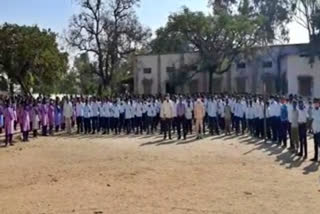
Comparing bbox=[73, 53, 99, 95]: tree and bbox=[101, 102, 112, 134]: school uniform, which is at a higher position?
bbox=[73, 53, 99, 95]: tree

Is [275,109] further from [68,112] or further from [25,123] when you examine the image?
[68,112]

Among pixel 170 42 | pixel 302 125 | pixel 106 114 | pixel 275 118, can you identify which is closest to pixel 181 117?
pixel 106 114

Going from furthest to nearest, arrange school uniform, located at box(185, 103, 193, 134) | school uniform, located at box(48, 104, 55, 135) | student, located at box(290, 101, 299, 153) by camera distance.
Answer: school uniform, located at box(48, 104, 55, 135)
school uniform, located at box(185, 103, 193, 134)
student, located at box(290, 101, 299, 153)

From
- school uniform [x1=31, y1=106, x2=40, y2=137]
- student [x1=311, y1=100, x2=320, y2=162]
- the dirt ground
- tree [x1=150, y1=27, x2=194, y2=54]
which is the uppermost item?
tree [x1=150, y1=27, x2=194, y2=54]

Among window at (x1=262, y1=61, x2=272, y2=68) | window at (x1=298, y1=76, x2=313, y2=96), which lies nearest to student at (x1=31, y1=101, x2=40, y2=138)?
window at (x1=298, y1=76, x2=313, y2=96)

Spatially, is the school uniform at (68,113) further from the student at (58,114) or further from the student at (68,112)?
the student at (58,114)

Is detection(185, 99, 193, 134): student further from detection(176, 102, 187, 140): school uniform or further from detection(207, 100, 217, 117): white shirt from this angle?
detection(207, 100, 217, 117): white shirt

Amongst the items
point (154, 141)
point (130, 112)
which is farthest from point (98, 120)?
point (154, 141)

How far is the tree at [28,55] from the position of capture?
3738 cm

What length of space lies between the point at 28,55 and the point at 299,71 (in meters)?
20.1

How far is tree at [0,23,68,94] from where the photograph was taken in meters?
37.4

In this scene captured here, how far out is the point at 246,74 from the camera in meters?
46.9

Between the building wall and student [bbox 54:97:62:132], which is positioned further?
the building wall

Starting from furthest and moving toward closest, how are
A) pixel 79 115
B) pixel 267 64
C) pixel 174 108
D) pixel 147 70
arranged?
1. pixel 147 70
2. pixel 267 64
3. pixel 79 115
4. pixel 174 108
